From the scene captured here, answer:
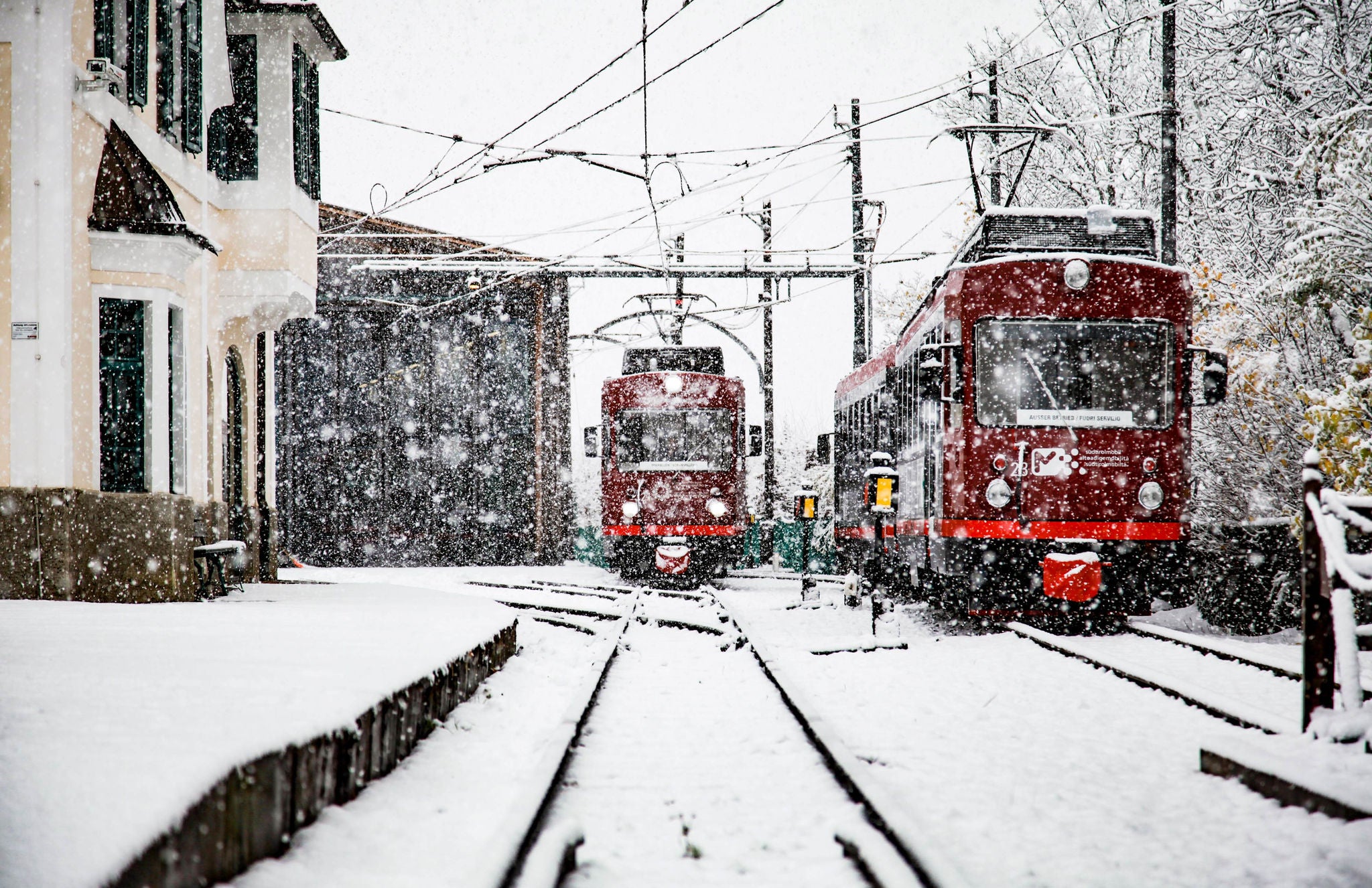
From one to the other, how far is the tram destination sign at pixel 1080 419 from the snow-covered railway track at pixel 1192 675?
1885 millimetres

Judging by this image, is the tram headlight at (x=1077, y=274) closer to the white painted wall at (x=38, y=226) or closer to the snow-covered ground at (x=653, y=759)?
the snow-covered ground at (x=653, y=759)

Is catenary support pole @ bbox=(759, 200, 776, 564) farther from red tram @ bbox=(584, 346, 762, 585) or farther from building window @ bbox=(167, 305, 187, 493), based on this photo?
building window @ bbox=(167, 305, 187, 493)

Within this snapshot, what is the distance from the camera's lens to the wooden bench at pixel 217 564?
1278 centimetres

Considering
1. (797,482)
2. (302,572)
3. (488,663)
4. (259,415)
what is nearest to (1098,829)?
(488,663)

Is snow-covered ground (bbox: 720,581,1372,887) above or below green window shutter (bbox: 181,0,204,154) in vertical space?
below

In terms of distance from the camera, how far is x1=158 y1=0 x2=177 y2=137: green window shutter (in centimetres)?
1274

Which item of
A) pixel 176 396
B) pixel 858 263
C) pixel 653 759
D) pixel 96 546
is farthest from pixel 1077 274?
pixel 858 263

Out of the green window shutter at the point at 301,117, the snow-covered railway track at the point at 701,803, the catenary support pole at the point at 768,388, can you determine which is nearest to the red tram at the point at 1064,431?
the snow-covered railway track at the point at 701,803

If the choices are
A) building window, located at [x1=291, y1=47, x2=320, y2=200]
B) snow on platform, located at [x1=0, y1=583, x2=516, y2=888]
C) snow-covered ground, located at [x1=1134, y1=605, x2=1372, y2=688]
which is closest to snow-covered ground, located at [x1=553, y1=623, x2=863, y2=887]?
snow on platform, located at [x1=0, y1=583, x2=516, y2=888]

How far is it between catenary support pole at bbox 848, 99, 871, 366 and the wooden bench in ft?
41.0

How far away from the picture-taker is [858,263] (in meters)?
23.3

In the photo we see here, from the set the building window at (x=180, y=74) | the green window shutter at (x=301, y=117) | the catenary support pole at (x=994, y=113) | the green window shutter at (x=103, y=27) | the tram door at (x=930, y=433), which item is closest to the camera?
the tram door at (x=930, y=433)

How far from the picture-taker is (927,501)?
1134 centimetres

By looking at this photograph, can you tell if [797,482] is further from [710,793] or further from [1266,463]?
[710,793]
